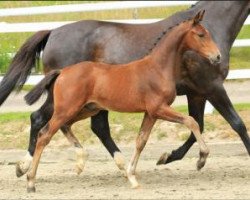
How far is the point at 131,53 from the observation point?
934 centimetres

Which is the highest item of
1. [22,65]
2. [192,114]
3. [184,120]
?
[184,120]

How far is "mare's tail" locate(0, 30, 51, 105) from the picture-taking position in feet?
31.4

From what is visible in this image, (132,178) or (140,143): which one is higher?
(140,143)

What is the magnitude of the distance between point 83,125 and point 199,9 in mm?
2562

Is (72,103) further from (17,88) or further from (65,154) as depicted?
(65,154)

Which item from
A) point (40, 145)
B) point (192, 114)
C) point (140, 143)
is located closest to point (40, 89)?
point (40, 145)

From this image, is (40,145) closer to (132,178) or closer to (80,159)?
(80,159)

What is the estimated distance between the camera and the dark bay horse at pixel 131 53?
903 centimetres

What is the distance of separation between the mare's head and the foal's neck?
0.06 m

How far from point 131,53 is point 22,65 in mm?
1216

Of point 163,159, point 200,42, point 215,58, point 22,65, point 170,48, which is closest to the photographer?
point 215,58

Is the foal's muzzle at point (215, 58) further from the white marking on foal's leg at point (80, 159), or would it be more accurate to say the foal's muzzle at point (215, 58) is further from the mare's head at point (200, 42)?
the white marking on foal's leg at point (80, 159)

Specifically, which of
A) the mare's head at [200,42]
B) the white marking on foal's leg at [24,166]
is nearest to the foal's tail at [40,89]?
the white marking on foal's leg at [24,166]

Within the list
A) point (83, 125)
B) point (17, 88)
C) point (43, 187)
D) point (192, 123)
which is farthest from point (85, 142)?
point (192, 123)
